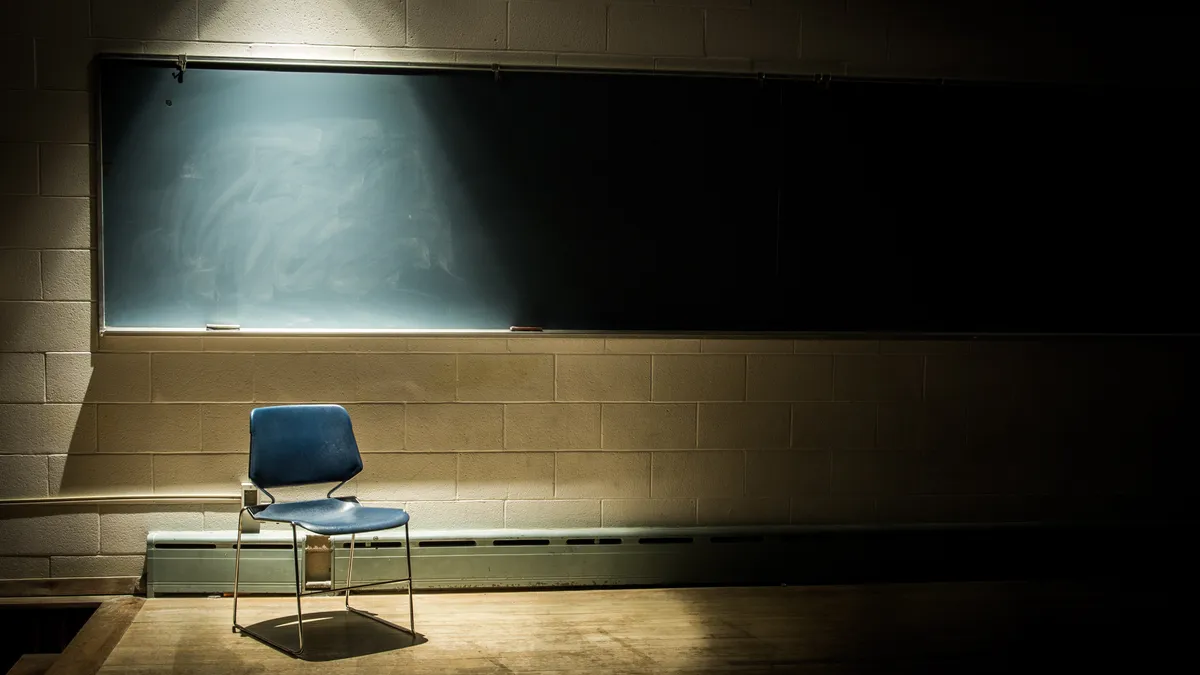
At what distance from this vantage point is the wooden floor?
2996mm

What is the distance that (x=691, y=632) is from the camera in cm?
329

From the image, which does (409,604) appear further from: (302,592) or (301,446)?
(301,446)

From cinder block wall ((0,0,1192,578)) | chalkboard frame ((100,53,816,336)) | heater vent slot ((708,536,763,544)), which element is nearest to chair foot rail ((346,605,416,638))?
cinder block wall ((0,0,1192,578))

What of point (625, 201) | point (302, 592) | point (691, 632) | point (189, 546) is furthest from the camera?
point (625, 201)

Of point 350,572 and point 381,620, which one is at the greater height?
point 350,572

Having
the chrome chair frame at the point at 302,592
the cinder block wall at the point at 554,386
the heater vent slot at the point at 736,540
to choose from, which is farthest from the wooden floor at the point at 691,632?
the cinder block wall at the point at 554,386

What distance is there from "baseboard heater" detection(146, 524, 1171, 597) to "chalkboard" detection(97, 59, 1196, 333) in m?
0.84

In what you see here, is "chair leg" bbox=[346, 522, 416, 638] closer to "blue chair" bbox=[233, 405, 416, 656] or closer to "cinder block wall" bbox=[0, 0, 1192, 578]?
"blue chair" bbox=[233, 405, 416, 656]

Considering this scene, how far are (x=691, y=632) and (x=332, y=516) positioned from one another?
4.26 ft

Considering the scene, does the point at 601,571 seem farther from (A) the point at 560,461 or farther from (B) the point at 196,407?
(B) the point at 196,407

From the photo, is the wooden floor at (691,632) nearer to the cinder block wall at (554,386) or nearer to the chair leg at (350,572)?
the chair leg at (350,572)

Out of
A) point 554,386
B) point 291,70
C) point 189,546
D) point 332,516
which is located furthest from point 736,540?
point 291,70

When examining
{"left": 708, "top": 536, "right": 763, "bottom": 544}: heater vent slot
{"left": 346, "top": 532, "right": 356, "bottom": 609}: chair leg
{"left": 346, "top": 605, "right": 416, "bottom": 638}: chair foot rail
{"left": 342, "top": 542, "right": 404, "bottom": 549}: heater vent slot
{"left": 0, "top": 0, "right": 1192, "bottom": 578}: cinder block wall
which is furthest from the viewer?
{"left": 708, "top": 536, "right": 763, "bottom": 544}: heater vent slot

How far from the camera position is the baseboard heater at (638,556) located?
3600mm
